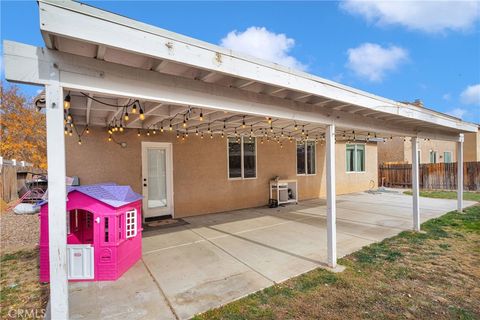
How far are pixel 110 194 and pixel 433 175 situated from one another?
16.2m

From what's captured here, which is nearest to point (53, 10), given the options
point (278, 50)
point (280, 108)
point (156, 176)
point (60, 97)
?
point (60, 97)

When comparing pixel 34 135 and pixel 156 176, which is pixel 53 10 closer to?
pixel 156 176

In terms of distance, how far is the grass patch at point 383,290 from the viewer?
2.51 m

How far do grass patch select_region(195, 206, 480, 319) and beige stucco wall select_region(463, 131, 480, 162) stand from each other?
67.0 ft

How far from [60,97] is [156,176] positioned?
4.78 meters

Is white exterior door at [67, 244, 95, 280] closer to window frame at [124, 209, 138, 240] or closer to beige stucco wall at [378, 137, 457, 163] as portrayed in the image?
window frame at [124, 209, 138, 240]

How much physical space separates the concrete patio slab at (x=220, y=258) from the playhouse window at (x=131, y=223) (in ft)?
1.65

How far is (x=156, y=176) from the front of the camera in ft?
21.3

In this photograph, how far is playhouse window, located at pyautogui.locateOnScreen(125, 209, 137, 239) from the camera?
352 cm

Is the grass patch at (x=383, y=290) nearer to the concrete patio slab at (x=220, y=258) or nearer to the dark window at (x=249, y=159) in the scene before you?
the concrete patio slab at (x=220, y=258)

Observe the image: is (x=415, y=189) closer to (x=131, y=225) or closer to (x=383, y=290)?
(x=383, y=290)

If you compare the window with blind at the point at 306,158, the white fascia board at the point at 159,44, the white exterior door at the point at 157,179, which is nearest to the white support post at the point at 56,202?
the white fascia board at the point at 159,44

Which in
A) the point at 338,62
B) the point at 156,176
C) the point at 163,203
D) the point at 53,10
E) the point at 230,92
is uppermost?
the point at 338,62

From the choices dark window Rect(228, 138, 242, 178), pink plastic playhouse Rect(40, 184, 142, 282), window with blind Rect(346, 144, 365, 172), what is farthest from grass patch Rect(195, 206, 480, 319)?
window with blind Rect(346, 144, 365, 172)
